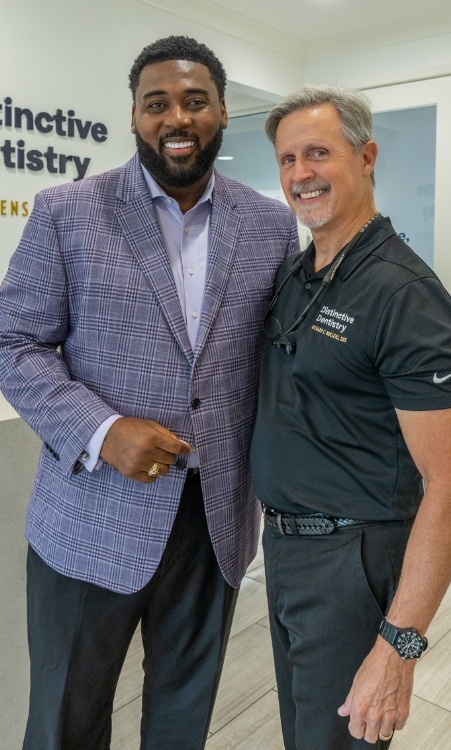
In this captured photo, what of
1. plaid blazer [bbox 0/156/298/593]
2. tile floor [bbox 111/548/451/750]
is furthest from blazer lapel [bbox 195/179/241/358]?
tile floor [bbox 111/548/451/750]

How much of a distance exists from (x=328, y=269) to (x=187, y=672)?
99 cm

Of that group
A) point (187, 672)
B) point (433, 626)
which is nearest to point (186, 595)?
point (187, 672)

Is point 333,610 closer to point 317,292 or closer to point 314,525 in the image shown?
point 314,525

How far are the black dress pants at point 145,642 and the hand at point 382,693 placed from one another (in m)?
0.48

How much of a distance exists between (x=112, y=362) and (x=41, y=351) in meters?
0.14

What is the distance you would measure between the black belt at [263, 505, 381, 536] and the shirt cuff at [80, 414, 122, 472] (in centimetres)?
35

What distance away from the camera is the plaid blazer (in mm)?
1301

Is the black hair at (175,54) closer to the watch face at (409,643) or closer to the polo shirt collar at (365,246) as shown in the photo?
the polo shirt collar at (365,246)

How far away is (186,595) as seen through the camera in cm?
150

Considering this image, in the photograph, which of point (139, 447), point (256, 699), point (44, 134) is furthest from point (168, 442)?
point (44, 134)

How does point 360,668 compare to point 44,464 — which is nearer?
point 360,668

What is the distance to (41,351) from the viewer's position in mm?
1319

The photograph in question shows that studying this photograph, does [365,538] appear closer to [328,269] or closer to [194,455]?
[194,455]

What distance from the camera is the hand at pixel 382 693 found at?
110 cm
